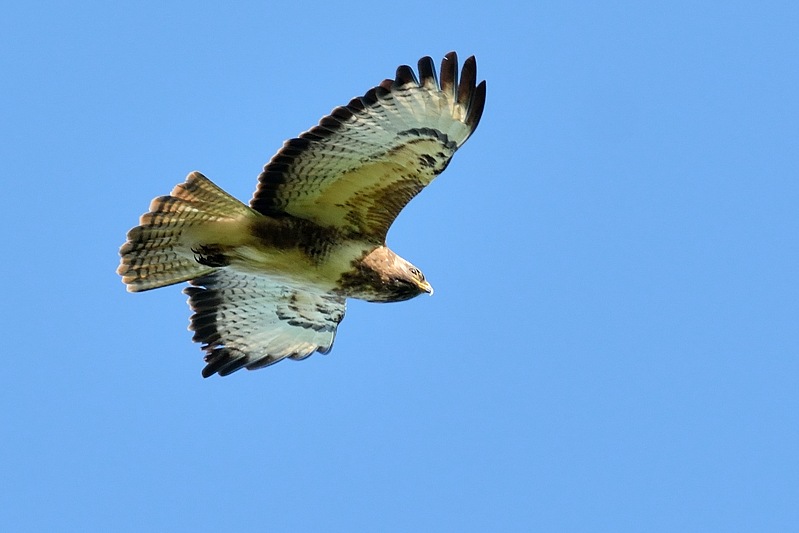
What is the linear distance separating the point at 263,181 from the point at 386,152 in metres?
0.98

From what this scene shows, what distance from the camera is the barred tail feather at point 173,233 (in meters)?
9.85

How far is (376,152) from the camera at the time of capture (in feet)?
31.8

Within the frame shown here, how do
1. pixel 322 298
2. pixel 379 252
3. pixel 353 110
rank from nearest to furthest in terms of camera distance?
pixel 353 110, pixel 379 252, pixel 322 298

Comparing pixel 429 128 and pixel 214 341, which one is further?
pixel 214 341

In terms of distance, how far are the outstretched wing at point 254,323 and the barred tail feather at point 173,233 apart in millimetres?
877

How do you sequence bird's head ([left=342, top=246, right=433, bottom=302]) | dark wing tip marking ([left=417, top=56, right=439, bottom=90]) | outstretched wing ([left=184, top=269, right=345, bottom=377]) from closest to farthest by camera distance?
dark wing tip marking ([left=417, top=56, right=439, bottom=90]) → bird's head ([left=342, top=246, right=433, bottom=302]) → outstretched wing ([left=184, top=269, right=345, bottom=377])

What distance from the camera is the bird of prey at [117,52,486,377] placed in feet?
31.3

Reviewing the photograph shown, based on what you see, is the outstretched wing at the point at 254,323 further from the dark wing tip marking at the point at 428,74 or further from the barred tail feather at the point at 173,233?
the dark wing tip marking at the point at 428,74

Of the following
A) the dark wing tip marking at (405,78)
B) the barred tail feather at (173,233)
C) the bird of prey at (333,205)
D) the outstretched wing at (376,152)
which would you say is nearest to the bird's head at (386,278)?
the bird of prey at (333,205)

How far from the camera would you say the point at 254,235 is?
10.0 meters

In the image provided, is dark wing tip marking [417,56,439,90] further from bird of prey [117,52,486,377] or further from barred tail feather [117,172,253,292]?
barred tail feather [117,172,253,292]

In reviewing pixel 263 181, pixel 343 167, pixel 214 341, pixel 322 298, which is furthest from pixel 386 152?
pixel 214 341

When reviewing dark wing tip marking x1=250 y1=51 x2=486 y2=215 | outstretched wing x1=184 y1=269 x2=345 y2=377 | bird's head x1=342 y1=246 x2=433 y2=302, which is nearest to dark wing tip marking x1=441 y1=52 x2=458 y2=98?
dark wing tip marking x1=250 y1=51 x2=486 y2=215

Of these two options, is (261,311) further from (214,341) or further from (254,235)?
(254,235)
